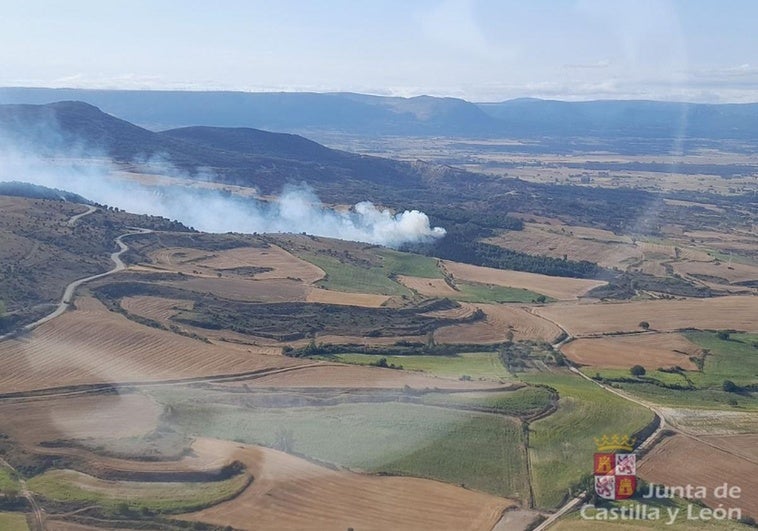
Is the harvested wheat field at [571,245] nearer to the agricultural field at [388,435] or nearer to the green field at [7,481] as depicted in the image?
the agricultural field at [388,435]

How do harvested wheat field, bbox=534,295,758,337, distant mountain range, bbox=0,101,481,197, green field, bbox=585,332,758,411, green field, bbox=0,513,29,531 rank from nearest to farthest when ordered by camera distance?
green field, bbox=0,513,29,531
green field, bbox=585,332,758,411
harvested wheat field, bbox=534,295,758,337
distant mountain range, bbox=0,101,481,197

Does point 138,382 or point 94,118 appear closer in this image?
point 138,382

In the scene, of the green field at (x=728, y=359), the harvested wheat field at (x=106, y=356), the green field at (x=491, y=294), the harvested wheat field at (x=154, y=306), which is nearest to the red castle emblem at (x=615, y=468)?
the green field at (x=728, y=359)

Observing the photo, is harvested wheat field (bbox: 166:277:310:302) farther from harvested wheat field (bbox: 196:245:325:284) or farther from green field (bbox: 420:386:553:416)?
green field (bbox: 420:386:553:416)

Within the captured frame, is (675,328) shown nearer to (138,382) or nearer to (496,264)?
(496,264)

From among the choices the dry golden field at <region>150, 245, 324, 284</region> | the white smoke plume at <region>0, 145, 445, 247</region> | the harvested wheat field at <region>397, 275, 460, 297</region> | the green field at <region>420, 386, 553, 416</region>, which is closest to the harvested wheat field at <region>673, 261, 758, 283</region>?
the white smoke plume at <region>0, 145, 445, 247</region>

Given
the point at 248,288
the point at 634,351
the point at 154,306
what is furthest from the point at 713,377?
the point at 154,306

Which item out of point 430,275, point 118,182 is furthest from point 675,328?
point 118,182
